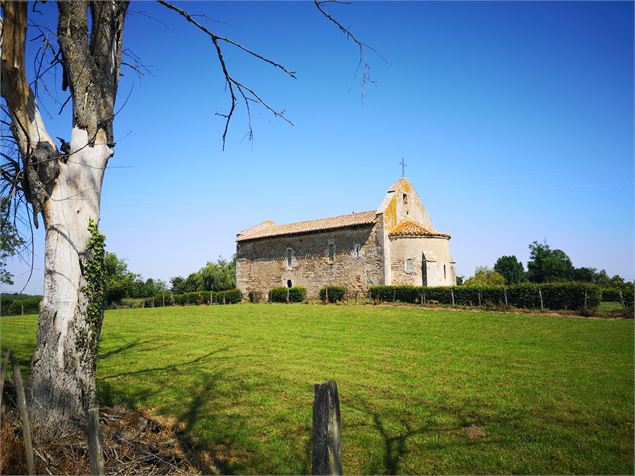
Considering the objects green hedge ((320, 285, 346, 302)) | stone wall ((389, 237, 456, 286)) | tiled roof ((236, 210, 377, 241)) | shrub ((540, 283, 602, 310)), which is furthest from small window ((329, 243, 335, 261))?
shrub ((540, 283, 602, 310))

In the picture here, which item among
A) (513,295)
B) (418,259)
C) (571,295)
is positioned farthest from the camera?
(418,259)

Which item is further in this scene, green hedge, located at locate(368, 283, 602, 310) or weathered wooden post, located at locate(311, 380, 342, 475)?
green hedge, located at locate(368, 283, 602, 310)

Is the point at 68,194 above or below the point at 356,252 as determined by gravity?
below

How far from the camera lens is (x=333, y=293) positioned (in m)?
29.0

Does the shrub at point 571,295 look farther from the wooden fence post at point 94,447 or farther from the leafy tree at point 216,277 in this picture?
the leafy tree at point 216,277

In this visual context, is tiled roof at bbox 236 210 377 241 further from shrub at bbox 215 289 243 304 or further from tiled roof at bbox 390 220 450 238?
shrub at bbox 215 289 243 304

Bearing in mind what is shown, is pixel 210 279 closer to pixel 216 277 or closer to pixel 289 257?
pixel 216 277

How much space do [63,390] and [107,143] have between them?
10.9ft

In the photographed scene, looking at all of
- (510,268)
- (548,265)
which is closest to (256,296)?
(548,265)

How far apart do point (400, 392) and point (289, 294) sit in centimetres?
2391

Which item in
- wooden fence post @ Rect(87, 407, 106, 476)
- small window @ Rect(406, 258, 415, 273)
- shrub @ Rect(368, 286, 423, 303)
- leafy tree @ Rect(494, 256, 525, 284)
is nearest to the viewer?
wooden fence post @ Rect(87, 407, 106, 476)

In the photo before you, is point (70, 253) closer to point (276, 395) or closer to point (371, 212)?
point (276, 395)

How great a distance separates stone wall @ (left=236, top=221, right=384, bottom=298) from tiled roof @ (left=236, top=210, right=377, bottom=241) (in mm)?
417

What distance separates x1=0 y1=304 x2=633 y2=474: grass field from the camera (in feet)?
17.3
